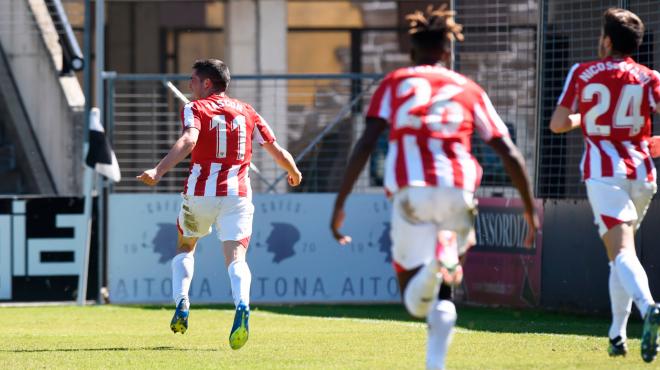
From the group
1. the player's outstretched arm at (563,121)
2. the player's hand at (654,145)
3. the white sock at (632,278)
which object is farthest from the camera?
the player's hand at (654,145)

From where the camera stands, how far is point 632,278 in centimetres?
827

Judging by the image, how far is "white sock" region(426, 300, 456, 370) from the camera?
22.0 feet

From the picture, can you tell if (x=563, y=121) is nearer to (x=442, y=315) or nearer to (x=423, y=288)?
(x=442, y=315)

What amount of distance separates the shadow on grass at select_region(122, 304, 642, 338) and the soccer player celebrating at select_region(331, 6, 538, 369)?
166 inches

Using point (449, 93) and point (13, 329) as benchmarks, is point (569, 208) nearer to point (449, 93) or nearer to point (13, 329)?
point (13, 329)

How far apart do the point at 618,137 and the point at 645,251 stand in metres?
4.46

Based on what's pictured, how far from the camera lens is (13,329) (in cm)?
1203

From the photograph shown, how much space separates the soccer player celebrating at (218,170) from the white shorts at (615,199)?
95.4 inches

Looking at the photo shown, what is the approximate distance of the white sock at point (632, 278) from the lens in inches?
323

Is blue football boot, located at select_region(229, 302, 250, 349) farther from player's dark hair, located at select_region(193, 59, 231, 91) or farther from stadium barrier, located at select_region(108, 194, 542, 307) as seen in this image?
stadium barrier, located at select_region(108, 194, 542, 307)

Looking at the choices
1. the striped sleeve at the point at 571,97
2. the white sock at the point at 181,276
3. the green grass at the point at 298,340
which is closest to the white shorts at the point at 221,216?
the white sock at the point at 181,276

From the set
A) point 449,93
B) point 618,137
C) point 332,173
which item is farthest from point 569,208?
point 449,93

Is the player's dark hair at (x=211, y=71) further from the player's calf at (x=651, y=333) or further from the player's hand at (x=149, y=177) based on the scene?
the player's calf at (x=651, y=333)

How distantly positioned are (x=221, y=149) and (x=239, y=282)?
101 cm
